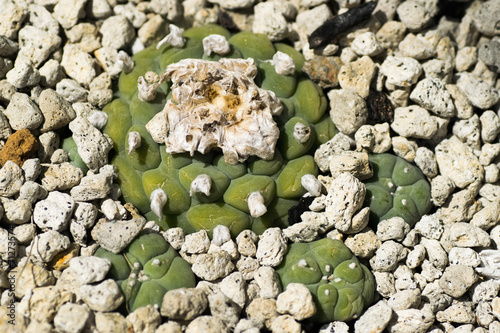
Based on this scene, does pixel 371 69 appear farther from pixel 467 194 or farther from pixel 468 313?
pixel 468 313

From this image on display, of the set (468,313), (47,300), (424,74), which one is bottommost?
(468,313)

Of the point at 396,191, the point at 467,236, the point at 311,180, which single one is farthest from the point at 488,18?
the point at 311,180

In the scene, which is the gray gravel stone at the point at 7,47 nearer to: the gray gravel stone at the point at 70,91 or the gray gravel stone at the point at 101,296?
the gray gravel stone at the point at 70,91

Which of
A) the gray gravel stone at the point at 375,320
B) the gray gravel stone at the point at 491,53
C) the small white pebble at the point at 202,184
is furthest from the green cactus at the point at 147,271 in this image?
the gray gravel stone at the point at 491,53

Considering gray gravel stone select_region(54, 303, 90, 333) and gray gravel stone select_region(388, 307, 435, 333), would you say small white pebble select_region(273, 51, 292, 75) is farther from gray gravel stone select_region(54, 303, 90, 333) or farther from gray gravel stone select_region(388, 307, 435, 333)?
gray gravel stone select_region(54, 303, 90, 333)

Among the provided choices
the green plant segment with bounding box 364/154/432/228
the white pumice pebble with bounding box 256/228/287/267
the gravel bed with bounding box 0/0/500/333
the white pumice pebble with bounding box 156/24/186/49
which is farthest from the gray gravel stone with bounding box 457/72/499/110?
the white pumice pebble with bounding box 156/24/186/49

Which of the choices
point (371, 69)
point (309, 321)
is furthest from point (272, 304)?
point (371, 69)
